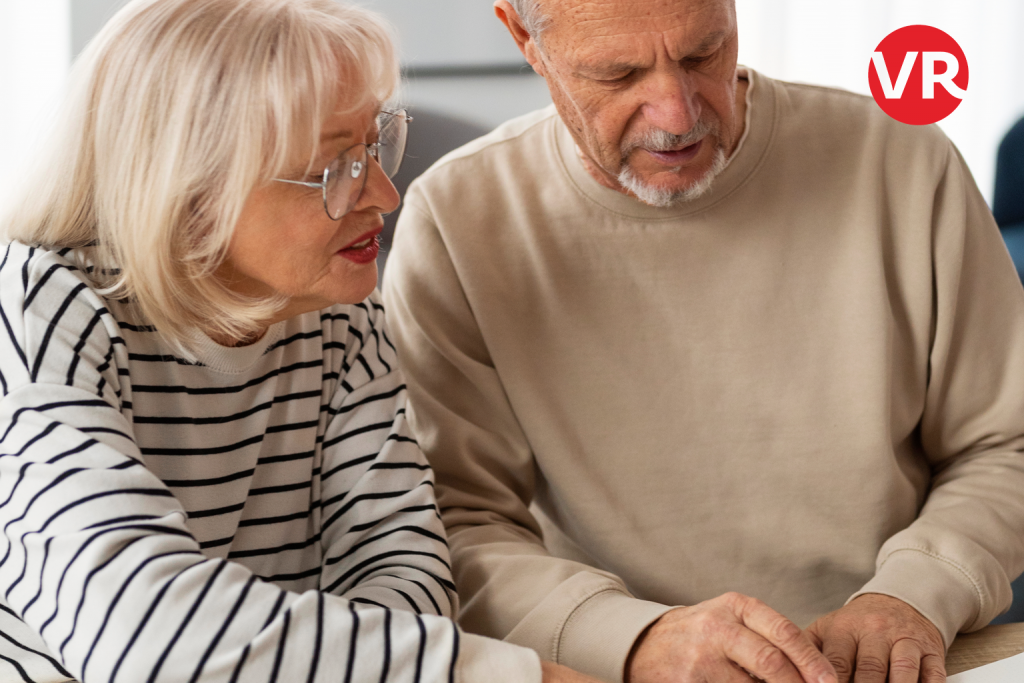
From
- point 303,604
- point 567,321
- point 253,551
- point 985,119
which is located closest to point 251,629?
point 303,604

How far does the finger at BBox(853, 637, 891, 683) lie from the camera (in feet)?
3.00

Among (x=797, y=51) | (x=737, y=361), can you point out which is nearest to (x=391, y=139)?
(x=737, y=361)

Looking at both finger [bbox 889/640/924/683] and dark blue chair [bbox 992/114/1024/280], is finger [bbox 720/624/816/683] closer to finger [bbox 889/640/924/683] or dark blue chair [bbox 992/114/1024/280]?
finger [bbox 889/640/924/683]

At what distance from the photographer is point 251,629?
0.71 meters

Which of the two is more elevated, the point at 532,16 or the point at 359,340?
the point at 532,16

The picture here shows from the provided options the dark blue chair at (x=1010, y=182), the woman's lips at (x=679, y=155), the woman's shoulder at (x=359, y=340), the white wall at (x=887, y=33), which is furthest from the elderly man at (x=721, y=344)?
the white wall at (x=887, y=33)

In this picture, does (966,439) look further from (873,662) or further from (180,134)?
(180,134)

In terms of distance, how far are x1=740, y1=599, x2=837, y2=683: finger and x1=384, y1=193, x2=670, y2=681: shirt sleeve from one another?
0.45 ft

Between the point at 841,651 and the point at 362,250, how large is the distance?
60cm

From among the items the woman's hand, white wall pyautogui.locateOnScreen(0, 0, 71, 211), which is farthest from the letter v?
white wall pyautogui.locateOnScreen(0, 0, 71, 211)

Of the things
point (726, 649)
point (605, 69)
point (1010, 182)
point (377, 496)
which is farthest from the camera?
point (1010, 182)

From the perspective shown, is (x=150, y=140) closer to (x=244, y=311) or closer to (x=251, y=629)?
(x=244, y=311)

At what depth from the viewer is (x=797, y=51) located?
2545 mm

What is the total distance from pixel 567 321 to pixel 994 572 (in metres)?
0.55
